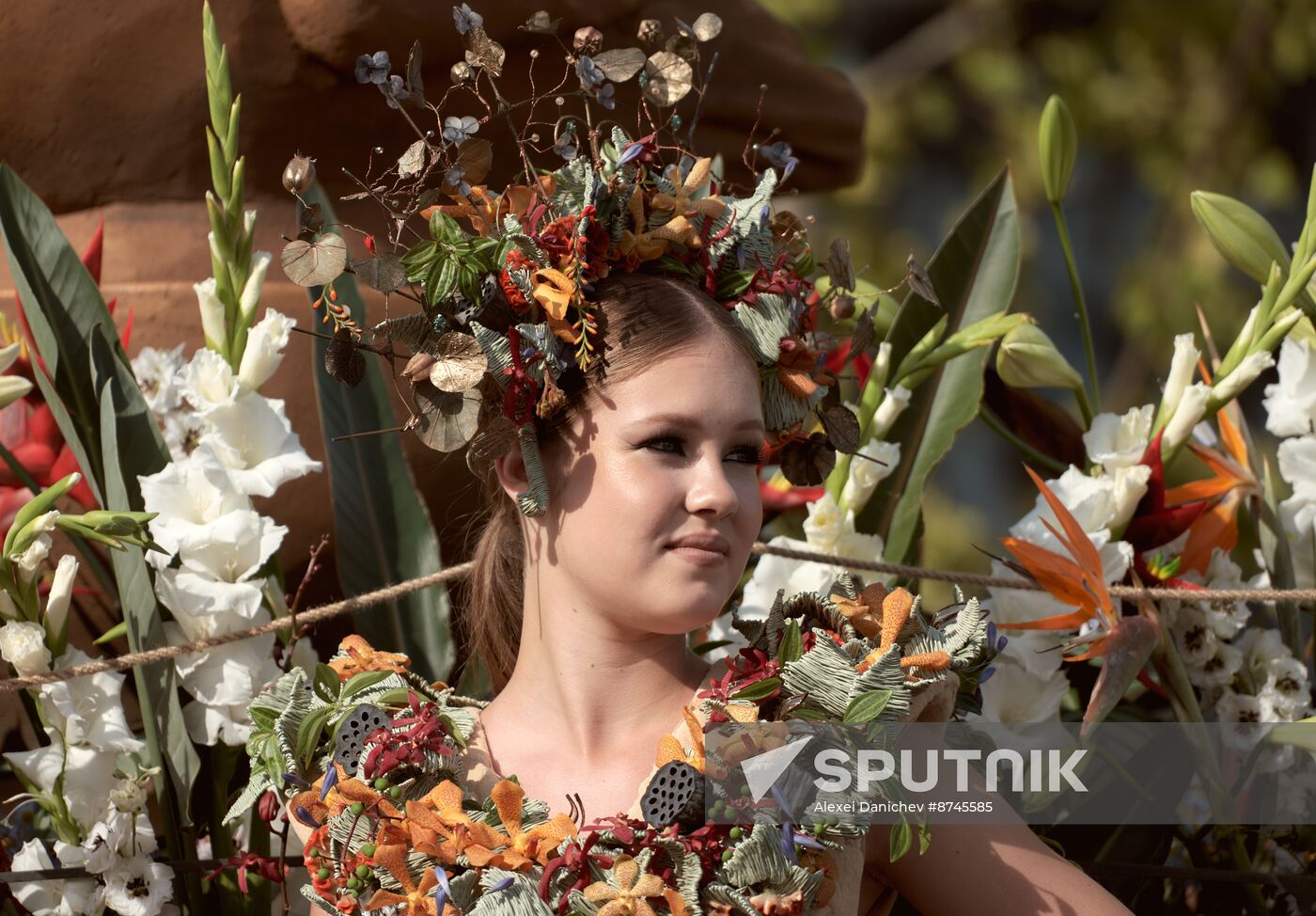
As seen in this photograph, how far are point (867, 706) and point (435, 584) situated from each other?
51 cm

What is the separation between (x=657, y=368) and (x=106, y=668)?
20.3 inches

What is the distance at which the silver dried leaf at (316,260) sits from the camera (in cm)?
109

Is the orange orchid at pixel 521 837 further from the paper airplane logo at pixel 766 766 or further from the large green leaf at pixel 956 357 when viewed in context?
the large green leaf at pixel 956 357

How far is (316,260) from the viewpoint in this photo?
110cm

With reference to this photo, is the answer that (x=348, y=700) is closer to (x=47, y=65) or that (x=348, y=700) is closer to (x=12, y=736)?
(x=12, y=736)

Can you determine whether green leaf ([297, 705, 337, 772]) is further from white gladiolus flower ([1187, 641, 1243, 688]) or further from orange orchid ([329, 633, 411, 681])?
white gladiolus flower ([1187, 641, 1243, 688])

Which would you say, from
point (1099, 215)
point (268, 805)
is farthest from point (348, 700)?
point (1099, 215)

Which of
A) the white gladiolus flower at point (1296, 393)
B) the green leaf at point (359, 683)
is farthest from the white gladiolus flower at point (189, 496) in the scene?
the white gladiolus flower at point (1296, 393)

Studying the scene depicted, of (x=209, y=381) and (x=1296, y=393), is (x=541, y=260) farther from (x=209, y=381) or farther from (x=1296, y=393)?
(x=1296, y=393)

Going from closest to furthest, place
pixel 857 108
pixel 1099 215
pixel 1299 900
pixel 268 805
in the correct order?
pixel 268 805 < pixel 1299 900 < pixel 857 108 < pixel 1099 215

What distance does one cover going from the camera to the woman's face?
1.10m

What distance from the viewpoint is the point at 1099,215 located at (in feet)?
16.8

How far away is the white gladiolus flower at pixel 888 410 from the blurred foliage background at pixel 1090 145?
2.44 metres

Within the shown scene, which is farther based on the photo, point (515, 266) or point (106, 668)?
point (106, 668)
